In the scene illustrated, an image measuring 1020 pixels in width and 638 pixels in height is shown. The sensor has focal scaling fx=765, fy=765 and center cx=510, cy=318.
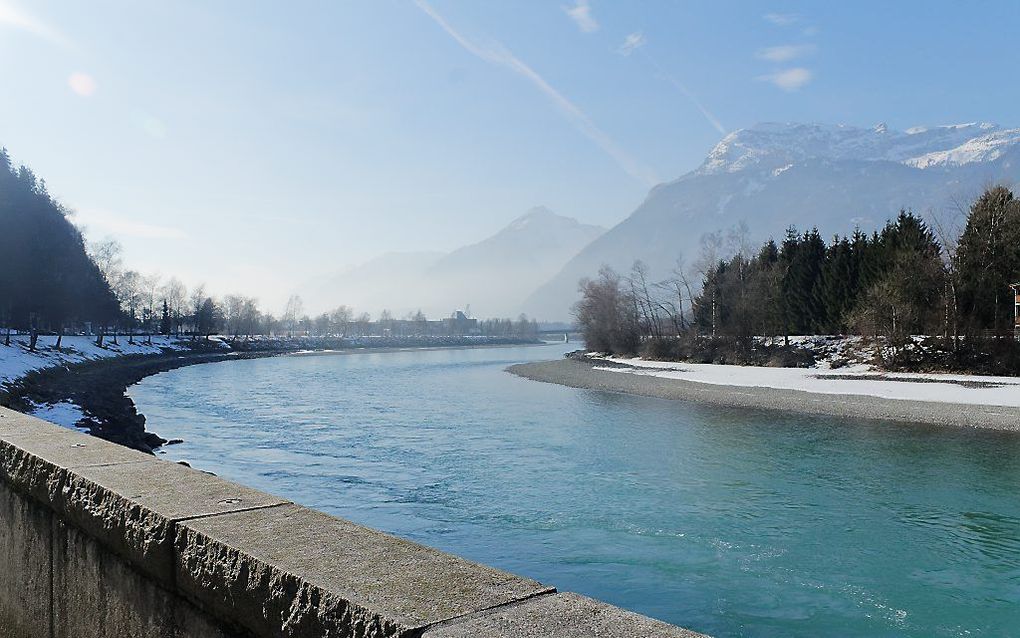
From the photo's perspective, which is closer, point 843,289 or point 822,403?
point 822,403

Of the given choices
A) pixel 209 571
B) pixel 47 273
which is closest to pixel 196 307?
pixel 47 273

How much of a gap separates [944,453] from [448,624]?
25.1m

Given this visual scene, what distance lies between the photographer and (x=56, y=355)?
202 feet

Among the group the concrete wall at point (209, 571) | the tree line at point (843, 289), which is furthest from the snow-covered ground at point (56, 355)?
the tree line at point (843, 289)

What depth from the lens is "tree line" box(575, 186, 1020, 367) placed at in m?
50.0

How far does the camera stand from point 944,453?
75.3ft

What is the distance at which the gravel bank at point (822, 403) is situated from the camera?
2975 cm

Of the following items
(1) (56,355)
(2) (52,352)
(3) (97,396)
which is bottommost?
(3) (97,396)

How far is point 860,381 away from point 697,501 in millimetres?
33194

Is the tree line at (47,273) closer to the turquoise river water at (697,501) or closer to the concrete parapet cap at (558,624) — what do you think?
the turquoise river water at (697,501)

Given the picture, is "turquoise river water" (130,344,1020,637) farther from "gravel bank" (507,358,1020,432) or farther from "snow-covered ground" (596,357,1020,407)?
"snow-covered ground" (596,357,1020,407)

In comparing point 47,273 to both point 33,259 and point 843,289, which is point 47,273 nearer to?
point 33,259

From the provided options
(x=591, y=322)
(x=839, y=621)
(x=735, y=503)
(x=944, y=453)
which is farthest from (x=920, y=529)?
(x=591, y=322)

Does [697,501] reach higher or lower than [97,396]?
lower
